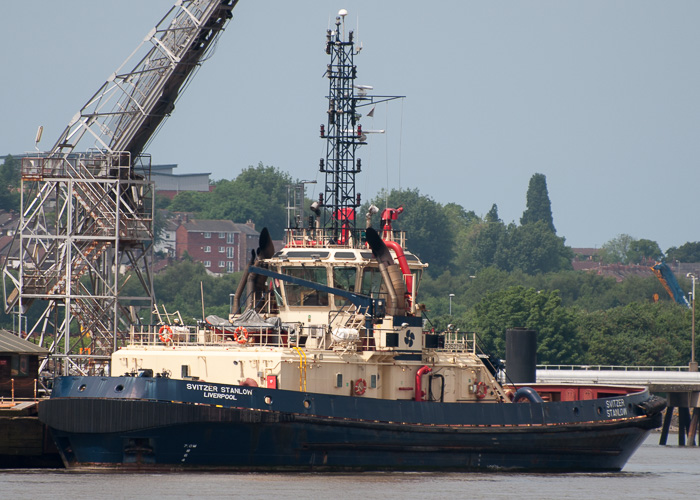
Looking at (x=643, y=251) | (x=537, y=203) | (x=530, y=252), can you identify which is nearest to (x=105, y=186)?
(x=530, y=252)

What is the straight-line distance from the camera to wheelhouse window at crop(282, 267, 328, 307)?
39.5m

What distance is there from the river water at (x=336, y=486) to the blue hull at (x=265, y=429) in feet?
1.87

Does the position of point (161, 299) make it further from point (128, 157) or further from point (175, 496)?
point (175, 496)

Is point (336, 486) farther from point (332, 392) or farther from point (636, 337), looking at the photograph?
point (636, 337)

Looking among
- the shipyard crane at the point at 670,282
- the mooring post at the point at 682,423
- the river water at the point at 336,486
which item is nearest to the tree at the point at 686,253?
the shipyard crane at the point at 670,282

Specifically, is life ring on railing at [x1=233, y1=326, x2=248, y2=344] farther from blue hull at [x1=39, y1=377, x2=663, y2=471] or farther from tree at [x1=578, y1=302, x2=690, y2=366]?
tree at [x1=578, y1=302, x2=690, y2=366]

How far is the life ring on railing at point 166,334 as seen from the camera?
3788 centimetres

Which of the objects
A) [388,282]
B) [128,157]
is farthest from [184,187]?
[388,282]

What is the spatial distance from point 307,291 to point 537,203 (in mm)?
145442

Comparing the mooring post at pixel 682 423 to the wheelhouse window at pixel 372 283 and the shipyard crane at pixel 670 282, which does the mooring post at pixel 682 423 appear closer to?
the wheelhouse window at pixel 372 283

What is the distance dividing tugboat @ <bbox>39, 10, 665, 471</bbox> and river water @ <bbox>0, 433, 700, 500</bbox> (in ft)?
2.30

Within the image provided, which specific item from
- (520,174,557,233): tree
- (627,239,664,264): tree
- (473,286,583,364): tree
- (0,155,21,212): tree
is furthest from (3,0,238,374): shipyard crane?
(627,239,664,264): tree

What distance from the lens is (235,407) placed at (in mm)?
35062

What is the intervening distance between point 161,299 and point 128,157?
7730 centimetres
